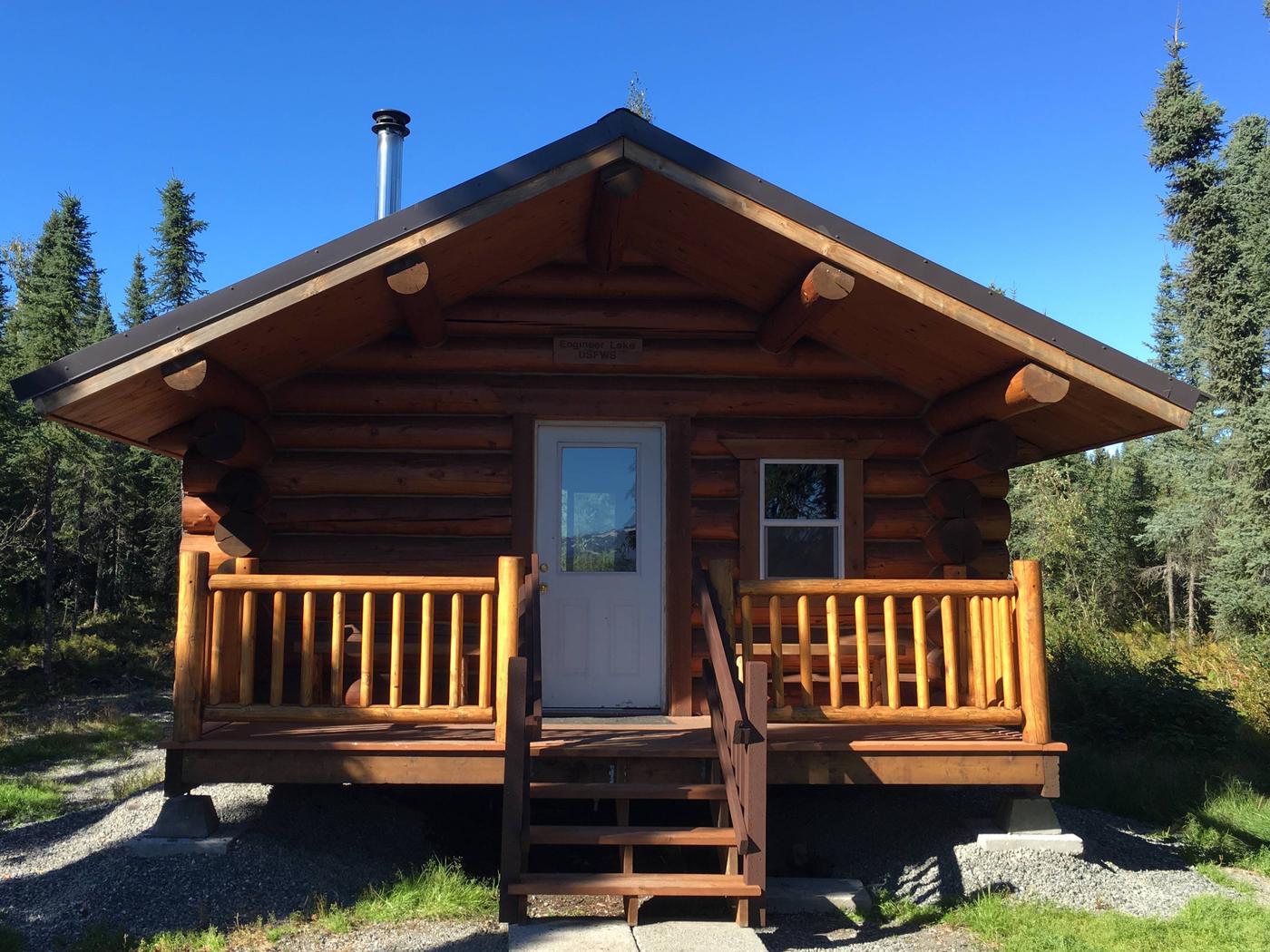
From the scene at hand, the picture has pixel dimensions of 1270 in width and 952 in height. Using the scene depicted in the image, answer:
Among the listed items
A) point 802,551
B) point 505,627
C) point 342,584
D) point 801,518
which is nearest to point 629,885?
point 505,627

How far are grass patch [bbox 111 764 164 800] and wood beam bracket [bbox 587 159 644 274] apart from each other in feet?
22.7

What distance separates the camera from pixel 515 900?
4.78m

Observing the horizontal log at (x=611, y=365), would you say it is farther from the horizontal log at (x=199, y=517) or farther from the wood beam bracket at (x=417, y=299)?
the horizontal log at (x=199, y=517)

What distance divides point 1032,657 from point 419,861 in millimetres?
4223

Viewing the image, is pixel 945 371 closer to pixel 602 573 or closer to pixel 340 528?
pixel 602 573

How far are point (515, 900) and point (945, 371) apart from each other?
4942mm

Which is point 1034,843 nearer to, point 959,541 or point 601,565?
point 959,541

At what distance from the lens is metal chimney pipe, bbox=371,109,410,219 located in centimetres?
921

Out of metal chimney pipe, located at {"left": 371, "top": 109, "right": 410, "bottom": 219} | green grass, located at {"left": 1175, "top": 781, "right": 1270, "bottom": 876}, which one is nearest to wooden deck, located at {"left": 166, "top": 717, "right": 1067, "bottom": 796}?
green grass, located at {"left": 1175, "top": 781, "right": 1270, "bottom": 876}

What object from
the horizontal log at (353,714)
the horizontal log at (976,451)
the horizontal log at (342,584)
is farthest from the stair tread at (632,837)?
the horizontal log at (976,451)

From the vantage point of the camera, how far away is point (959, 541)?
7.61 meters

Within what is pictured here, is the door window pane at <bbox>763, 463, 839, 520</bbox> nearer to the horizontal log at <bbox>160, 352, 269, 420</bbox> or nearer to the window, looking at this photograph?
the window

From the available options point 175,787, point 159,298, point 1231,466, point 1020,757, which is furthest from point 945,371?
point 159,298

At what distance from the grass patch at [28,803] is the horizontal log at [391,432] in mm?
4244
